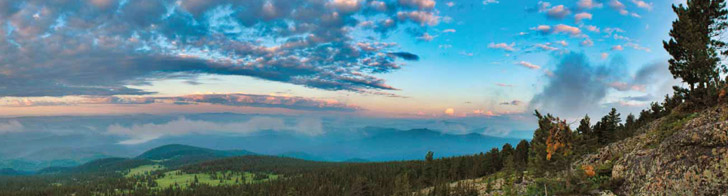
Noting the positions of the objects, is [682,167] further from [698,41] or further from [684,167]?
[698,41]

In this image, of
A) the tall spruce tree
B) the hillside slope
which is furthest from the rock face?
the tall spruce tree

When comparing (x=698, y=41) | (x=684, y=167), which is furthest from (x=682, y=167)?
(x=698, y=41)

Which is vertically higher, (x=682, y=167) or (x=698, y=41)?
(x=698, y=41)

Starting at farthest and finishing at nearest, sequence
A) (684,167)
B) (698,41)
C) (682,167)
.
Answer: (698,41), (682,167), (684,167)

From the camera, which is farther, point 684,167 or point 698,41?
point 698,41

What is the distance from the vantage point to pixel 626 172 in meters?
31.0

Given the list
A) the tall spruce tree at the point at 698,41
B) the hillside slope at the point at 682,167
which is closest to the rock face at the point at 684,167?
the hillside slope at the point at 682,167

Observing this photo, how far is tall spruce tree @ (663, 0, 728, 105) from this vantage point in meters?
49.7

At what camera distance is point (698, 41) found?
163ft

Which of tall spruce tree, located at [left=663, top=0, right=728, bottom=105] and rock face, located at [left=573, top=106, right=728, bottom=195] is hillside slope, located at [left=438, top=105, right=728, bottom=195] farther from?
tall spruce tree, located at [left=663, top=0, right=728, bottom=105]

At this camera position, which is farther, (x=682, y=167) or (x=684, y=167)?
(x=682, y=167)

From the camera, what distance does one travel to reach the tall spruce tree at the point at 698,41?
49.7m

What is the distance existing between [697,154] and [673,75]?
44044mm

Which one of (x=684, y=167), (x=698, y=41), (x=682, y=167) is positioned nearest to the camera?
(x=684, y=167)
